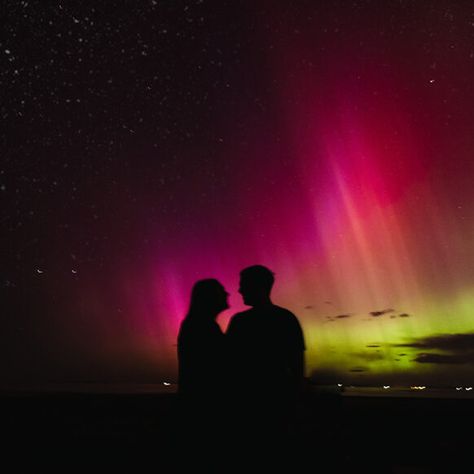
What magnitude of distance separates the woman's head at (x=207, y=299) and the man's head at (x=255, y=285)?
0.55m

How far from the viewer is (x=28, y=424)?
458 inches

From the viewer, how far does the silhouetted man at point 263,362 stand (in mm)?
2932

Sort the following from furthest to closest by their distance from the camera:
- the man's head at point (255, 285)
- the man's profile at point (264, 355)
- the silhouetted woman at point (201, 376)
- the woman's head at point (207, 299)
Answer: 1. the woman's head at point (207, 299)
2. the silhouetted woman at point (201, 376)
3. the man's head at point (255, 285)
4. the man's profile at point (264, 355)

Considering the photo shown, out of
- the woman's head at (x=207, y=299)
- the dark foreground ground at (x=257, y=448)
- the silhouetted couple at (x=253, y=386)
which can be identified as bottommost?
the dark foreground ground at (x=257, y=448)

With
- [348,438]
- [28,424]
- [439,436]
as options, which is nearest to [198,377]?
[348,438]

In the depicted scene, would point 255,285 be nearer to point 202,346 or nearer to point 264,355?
point 264,355

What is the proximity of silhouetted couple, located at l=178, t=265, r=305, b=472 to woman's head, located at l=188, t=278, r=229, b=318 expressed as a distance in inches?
12.9

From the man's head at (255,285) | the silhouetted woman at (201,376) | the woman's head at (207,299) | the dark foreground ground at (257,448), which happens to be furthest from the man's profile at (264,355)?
the woman's head at (207,299)

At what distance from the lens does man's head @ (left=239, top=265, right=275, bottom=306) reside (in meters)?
3.05

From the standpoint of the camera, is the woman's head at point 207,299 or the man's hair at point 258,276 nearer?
the man's hair at point 258,276

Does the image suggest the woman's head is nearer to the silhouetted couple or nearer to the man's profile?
the silhouetted couple

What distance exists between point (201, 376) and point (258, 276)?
2.97 ft

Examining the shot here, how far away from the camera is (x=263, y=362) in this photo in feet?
9.72

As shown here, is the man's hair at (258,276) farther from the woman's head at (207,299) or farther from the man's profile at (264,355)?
the woman's head at (207,299)
